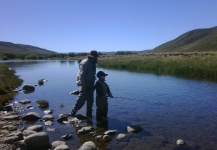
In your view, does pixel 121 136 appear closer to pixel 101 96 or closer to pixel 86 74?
pixel 101 96

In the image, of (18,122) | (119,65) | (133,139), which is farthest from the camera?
(119,65)

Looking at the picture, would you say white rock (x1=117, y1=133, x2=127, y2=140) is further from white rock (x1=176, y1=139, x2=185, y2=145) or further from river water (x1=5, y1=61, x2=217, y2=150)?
white rock (x1=176, y1=139, x2=185, y2=145)

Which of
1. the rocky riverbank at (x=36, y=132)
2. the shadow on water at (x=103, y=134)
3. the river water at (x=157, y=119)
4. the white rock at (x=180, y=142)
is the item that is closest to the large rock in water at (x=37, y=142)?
the rocky riverbank at (x=36, y=132)

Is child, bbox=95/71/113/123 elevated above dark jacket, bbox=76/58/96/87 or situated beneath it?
situated beneath

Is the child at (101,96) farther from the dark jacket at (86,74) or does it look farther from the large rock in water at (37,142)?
the large rock in water at (37,142)

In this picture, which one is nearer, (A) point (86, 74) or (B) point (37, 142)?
(B) point (37, 142)

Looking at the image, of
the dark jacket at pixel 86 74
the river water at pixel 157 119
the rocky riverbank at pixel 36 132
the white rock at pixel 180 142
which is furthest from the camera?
the dark jacket at pixel 86 74

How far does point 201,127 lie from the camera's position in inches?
479

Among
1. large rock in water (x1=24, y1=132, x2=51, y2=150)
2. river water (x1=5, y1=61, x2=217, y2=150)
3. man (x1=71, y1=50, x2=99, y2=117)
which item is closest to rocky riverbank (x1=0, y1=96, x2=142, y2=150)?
large rock in water (x1=24, y1=132, x2=51, y2=150)

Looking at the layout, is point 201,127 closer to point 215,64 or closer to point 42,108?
point 42,108

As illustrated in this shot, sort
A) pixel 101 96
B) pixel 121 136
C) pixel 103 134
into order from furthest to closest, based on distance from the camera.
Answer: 1. pixel 101 96
2. pixel 103 134
3. pixel 121 136

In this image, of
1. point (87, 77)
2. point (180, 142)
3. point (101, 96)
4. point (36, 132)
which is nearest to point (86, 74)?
point (87, 77)

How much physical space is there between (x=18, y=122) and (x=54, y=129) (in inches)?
86.5

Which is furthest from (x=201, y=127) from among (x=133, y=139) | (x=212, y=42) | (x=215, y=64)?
(x=212, y=42)
